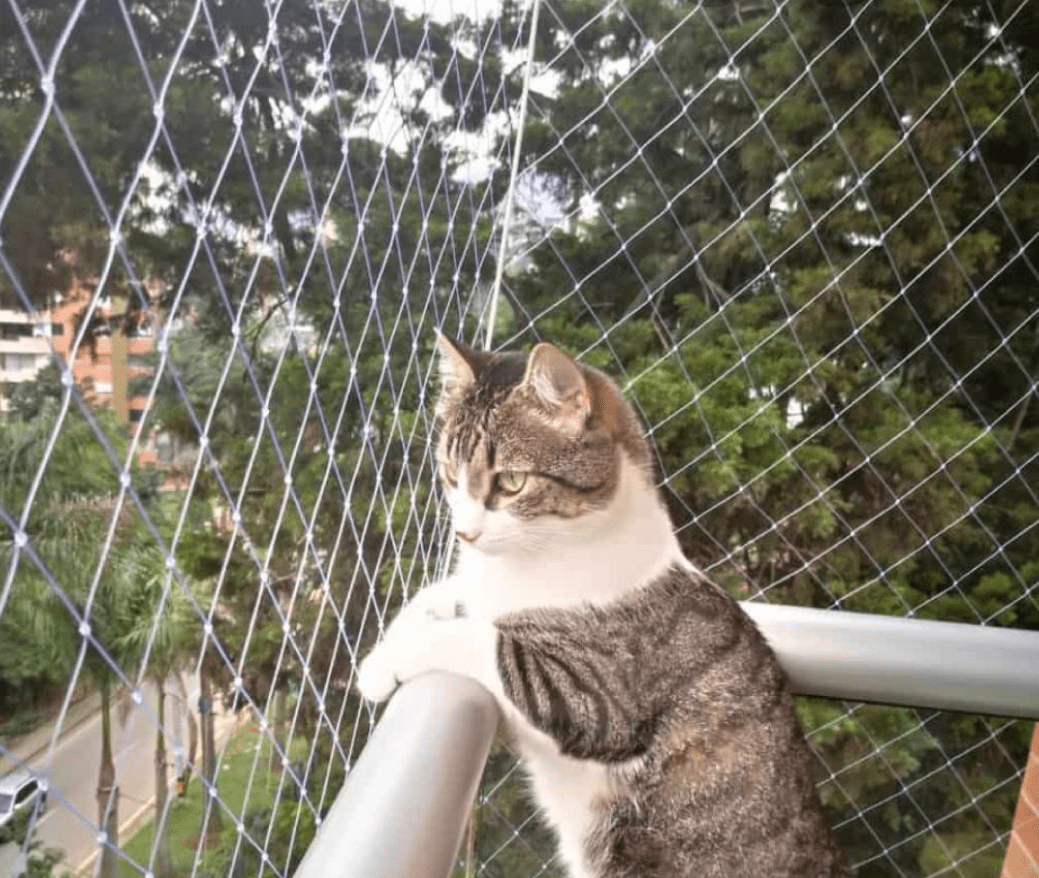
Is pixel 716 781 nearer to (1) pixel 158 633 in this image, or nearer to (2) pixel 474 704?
(2) pixel 474 704

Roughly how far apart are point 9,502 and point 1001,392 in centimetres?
225

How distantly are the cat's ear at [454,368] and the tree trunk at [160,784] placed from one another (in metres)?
0.49

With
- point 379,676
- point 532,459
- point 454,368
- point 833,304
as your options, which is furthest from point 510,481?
point 833,304

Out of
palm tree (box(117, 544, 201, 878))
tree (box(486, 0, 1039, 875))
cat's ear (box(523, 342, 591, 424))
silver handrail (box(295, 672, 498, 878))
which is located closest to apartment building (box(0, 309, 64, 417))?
palm tree (box(117, 544, 201, 878))

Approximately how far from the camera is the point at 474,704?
2.31ft

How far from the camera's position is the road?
23.6 inches

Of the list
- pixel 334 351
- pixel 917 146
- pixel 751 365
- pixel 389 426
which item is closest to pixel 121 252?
pixel 334 351

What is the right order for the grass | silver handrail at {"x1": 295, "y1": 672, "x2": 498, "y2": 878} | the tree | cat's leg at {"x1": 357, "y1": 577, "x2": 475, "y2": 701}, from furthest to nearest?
1. the tree
2. cat's leg at {"x1": 357, "y1": 577, "x2": 475, "y2": 701}
3. the grass
4. silver handrail at {"x1": 295, "y1": 672, "x2": 498, "y2": 878}

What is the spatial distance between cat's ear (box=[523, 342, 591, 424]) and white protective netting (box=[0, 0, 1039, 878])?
22 centimetres

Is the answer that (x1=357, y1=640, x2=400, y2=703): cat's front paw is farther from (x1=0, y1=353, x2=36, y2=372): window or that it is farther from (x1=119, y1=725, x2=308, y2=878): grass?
(x1=0, y1=353, x2=36, y2=372): window

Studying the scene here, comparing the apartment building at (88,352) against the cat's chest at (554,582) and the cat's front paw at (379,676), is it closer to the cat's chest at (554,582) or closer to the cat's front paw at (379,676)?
the cat's front paw at (379,676)

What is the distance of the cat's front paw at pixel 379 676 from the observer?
91cm

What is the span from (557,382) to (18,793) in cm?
66

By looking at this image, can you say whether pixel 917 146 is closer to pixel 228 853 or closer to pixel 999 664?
pixel 999 664
